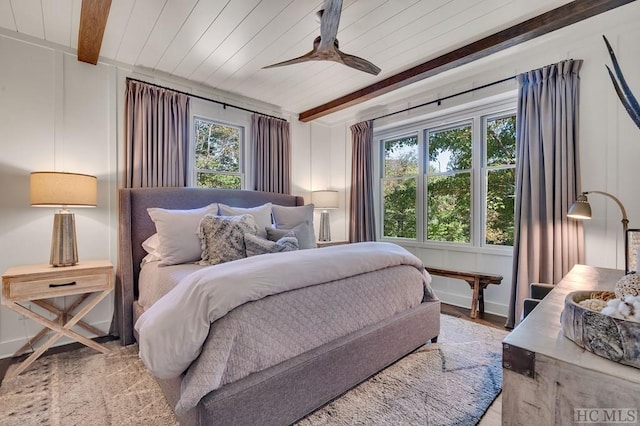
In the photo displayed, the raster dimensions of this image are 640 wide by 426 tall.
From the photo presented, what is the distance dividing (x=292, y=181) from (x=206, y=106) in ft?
4.91

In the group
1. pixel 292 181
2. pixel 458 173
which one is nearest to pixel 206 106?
pixel 292 181

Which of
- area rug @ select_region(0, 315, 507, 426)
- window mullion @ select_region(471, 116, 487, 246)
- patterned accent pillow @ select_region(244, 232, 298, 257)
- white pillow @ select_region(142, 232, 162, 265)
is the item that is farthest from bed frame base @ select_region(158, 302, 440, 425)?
window mullion @ select_region(471, 116, 487, 246)

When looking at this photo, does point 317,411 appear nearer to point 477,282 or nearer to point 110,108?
point 477,282

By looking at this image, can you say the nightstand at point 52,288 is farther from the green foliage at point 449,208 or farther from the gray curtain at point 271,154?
the green foliage at point 449,208

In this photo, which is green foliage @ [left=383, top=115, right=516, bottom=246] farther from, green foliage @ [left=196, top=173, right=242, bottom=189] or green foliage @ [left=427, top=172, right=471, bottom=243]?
green foliage @ [left=196, top=173, right=242, bottom=189]

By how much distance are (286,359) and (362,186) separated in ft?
10.2

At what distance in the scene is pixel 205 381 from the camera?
4.03 feet

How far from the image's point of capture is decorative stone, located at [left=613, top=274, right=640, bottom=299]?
74cm

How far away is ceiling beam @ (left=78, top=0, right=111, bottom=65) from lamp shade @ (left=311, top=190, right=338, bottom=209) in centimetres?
285

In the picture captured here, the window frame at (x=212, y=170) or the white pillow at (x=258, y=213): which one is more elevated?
the window frame at (x=212, y=170)

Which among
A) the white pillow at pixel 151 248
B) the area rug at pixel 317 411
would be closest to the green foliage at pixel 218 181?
the white pillow at pixel 151 248

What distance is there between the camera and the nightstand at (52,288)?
2.04 meters

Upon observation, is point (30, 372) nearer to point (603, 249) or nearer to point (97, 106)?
point (97, 106)

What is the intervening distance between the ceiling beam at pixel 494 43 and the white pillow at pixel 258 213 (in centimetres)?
176
